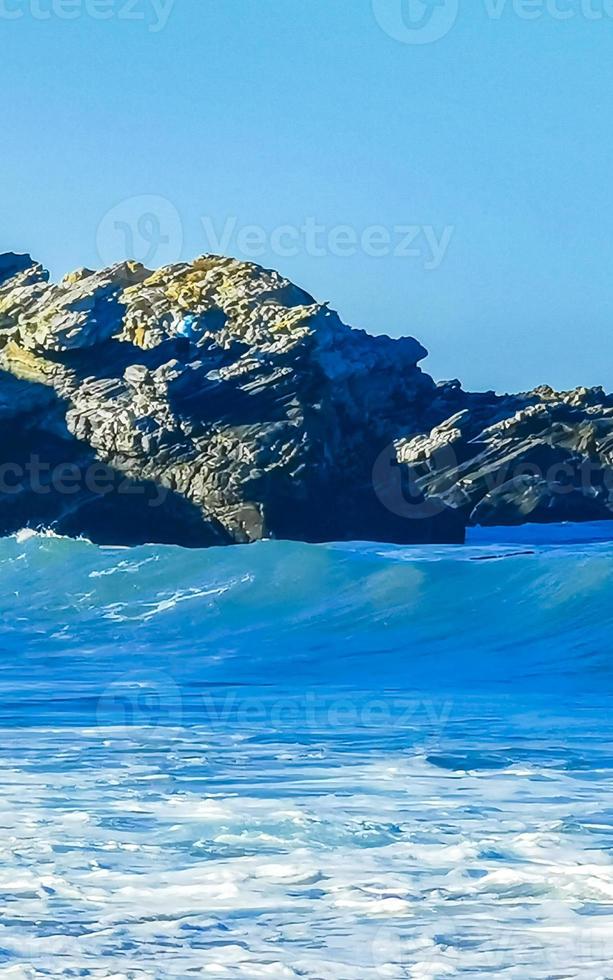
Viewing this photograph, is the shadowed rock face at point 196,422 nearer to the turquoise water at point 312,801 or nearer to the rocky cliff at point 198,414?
the rocky cliff at point 198,414

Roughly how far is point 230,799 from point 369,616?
36.3ft

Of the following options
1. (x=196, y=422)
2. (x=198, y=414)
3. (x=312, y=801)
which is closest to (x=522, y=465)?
(x=198, y=414)

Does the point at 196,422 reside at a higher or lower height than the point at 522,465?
higher

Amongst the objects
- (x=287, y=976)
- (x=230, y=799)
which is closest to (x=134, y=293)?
(x=230, y=799)

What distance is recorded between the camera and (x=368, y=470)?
106ft

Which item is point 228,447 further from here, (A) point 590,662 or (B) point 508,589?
(A) point 590,662

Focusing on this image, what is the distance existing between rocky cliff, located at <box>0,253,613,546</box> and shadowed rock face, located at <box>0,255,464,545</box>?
4 cm

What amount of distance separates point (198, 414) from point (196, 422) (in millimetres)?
241

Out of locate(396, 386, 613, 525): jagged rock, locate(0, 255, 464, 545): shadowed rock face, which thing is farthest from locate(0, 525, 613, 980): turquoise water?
locate(396, 386, 613, 525): jagged rock

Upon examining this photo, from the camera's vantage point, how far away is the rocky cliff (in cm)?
3120

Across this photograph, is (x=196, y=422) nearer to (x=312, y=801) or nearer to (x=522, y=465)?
(x=312, y=801)

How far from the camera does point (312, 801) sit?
720 centimetres

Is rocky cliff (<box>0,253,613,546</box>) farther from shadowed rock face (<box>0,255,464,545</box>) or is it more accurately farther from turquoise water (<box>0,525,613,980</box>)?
turquoise water (<box>0,525,613,980</box>)

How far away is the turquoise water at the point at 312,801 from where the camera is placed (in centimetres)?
491
